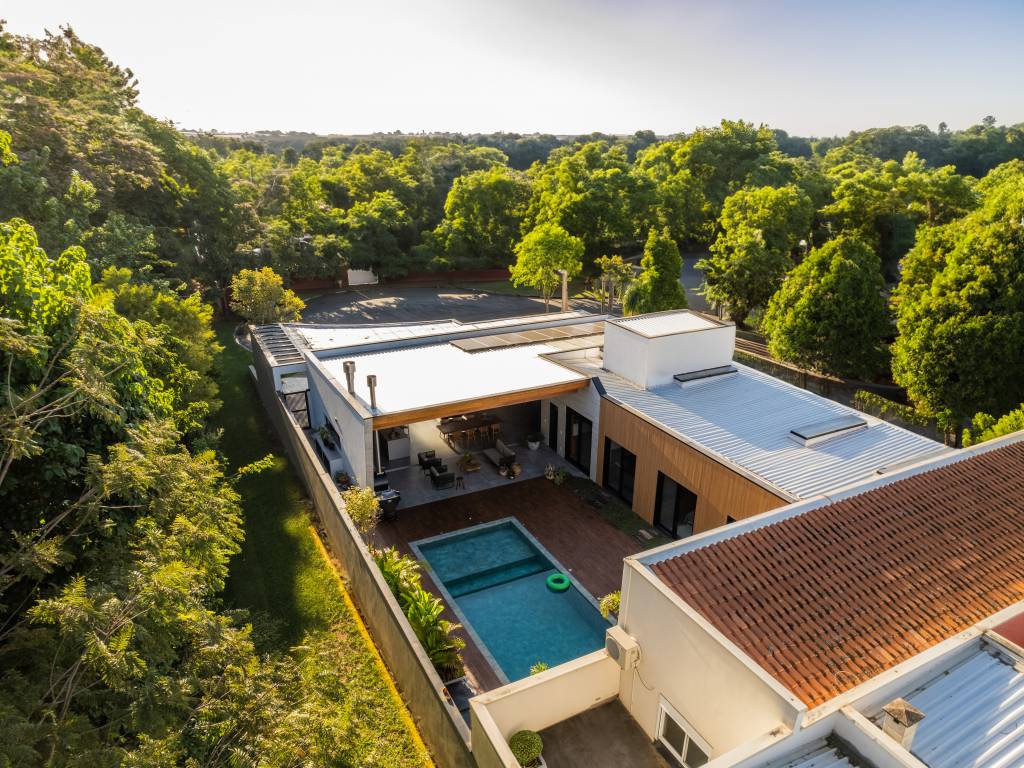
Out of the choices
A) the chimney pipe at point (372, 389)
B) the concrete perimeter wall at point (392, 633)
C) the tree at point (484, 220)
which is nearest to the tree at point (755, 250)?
the tree at point (484, 220)

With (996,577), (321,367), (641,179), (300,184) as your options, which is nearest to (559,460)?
(321,367)

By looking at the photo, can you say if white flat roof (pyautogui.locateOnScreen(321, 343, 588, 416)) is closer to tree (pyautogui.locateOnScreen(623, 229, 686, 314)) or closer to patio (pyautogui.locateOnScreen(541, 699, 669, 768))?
patio (pyautogui.locateOnScreen(541, 699, 669, 768))

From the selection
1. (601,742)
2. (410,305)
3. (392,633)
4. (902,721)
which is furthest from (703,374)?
(410,305)

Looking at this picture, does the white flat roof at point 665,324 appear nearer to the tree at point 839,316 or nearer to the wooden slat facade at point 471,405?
the wooden slat facade at point 471,405

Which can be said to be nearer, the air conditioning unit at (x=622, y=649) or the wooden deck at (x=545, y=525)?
the air conditioning unit at (x=622, y=649)

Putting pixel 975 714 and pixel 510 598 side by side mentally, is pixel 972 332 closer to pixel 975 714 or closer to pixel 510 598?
pixel 975 714

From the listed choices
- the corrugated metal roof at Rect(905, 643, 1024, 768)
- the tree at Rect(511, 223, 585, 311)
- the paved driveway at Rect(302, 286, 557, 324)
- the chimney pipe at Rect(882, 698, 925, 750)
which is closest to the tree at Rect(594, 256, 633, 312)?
the tree at Rect(511, 223, 585, 311)

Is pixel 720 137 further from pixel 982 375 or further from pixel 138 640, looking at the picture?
pixel 138 640
